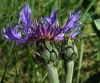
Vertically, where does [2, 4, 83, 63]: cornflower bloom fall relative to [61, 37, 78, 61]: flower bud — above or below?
above

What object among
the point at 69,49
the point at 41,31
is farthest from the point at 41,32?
the point at 69,49

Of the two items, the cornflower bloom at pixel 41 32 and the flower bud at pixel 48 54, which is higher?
the cornflower bloom at pixel 41 32

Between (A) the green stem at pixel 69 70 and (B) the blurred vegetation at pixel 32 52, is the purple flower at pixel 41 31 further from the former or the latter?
(B) the blurred vegetation at pixel 32 52

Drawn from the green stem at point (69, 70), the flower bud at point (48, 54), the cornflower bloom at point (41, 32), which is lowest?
the green stem at point (69, 70)

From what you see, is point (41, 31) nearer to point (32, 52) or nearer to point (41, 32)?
point (41, 32)

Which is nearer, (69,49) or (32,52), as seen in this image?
(69,49)

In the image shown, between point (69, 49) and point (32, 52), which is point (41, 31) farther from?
point (32, 52)

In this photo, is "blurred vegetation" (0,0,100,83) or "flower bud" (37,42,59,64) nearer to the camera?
"flower bud" (37,42,59,64)

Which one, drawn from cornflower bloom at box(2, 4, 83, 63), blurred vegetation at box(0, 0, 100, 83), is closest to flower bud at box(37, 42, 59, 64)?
cornflower bloom at box(2, 4, 83, 63)

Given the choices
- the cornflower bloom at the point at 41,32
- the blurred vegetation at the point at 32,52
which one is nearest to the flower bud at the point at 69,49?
the cornflower bloom at the point at 41,32

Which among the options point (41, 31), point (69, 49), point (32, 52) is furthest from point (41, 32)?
point (32, 52)

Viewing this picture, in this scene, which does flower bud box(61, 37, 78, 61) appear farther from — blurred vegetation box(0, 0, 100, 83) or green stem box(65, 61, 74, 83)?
blurred vegetation box(0, 0, 100, 83)

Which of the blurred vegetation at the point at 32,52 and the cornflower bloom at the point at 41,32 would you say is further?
the blurred vegetation at the point at 32,52

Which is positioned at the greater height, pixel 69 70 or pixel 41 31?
pixel 41 31
